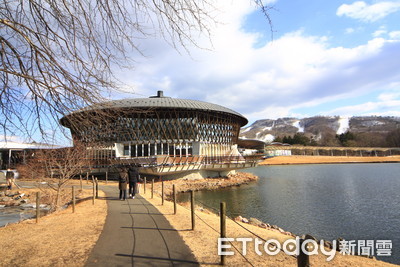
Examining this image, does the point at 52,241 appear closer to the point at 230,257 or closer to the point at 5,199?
the point at 230,257

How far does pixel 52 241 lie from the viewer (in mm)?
7055

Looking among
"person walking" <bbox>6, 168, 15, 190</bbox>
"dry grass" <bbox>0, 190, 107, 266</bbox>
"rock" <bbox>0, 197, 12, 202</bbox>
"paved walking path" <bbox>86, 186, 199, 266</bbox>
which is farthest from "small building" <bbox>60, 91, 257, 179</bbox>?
"paved walking path" <bbox>86, 186, 199, 266</bbox>

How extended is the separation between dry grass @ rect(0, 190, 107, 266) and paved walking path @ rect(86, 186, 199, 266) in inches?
12.9

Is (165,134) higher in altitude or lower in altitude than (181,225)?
higher

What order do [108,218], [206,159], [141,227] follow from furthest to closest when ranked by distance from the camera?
[206,159] → [108,218] → [141,227]

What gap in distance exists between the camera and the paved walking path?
528 centimetres

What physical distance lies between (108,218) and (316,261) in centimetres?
718

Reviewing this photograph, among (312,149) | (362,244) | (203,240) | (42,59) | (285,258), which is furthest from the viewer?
(312,149)

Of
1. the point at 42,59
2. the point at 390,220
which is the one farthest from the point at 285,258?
the point at 390,220

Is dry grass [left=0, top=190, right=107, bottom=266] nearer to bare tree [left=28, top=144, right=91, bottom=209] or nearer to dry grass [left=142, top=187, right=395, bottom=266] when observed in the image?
dry grass [left=142, top=187, right=395, bottom=266]

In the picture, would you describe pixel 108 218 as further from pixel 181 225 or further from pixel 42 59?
pixel 42 59

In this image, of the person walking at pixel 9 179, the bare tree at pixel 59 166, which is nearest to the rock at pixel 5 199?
the bare tree at pixel 59 166

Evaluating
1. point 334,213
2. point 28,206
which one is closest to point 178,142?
point 28,206

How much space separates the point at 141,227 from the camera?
802 centimetres
